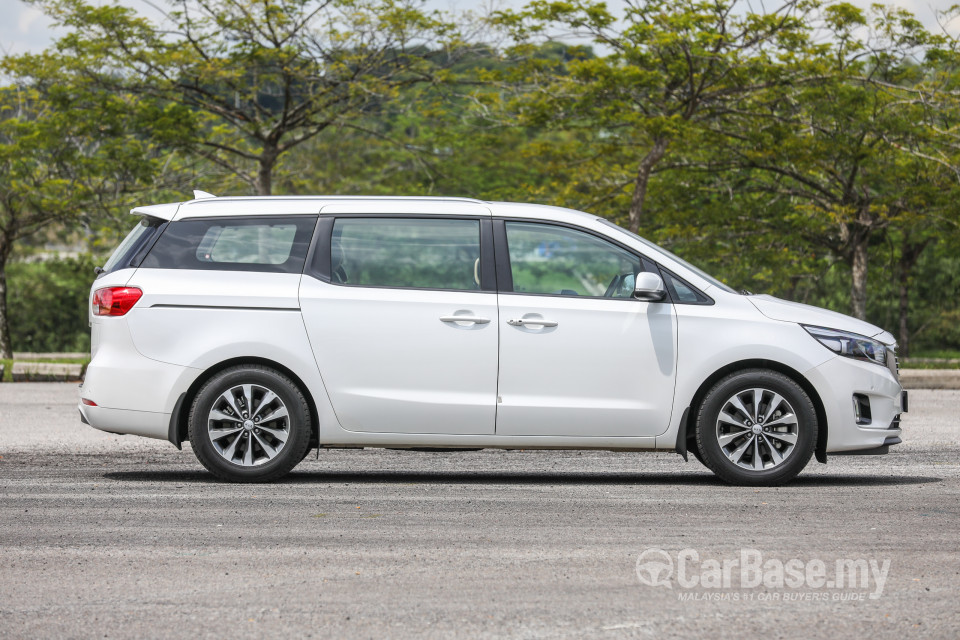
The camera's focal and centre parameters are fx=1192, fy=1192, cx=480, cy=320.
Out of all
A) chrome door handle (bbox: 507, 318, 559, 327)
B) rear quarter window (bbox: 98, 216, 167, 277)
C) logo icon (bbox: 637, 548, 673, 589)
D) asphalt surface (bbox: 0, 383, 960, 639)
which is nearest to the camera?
asphalt surface (bbox: 0, 383, 960, 639)

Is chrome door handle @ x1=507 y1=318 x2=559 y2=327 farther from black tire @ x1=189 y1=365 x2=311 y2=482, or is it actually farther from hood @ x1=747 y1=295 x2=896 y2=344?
black tire @ x1=189 y1=365 x2=311 y2=482

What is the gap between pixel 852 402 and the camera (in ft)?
24.3

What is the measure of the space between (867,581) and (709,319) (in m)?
2.75

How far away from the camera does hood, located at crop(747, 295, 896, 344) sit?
7.46 metres

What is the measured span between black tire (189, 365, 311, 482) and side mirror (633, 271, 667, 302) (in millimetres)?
2183

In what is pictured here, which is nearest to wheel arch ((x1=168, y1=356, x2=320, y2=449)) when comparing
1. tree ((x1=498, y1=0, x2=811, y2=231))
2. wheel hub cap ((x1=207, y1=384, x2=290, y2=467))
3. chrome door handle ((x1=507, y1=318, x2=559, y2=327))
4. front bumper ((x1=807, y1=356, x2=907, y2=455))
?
wheel hub cap ((x1=207, y1=384, x2=290, y2=467))

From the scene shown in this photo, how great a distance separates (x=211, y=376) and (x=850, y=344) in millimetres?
4016

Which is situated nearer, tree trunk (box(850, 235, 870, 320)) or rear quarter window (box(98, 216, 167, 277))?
rear quarter window (box(98, 216, 167, 277))

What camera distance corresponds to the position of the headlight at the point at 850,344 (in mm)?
7426

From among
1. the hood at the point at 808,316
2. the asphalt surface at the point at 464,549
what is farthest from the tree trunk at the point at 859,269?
the hood at the point at 808,316

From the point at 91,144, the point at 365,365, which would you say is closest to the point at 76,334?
the point at 91,144

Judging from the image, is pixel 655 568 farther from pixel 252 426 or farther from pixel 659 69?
pixel 659 69

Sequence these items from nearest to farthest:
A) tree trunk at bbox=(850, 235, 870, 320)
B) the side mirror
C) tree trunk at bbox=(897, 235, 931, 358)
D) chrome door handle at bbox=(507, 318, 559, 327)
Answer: the side mirror
chrome door handle at bbox=(507, 318, 559, 327)
tree trunk at bbox=(850, 235, 870, 320)
tree trunk at bbox=(897, 235, 931, 358)

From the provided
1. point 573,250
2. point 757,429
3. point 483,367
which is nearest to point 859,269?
point 573,250
